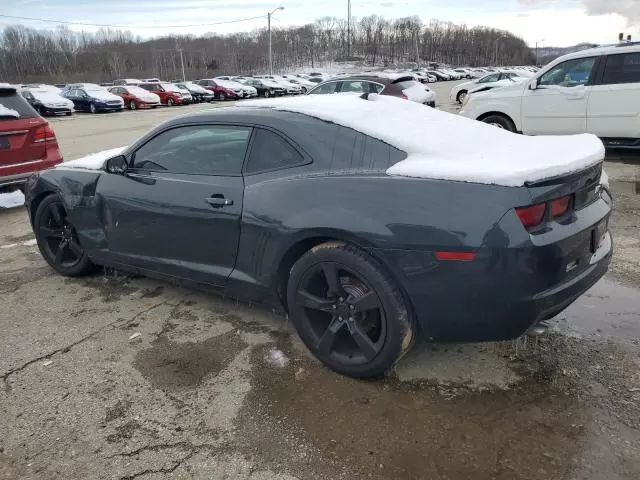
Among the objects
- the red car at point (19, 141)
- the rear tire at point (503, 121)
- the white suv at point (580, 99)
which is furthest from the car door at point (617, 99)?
the red car at point (19, 141)

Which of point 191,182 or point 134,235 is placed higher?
point 191,182

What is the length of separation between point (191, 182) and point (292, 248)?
3.08ft

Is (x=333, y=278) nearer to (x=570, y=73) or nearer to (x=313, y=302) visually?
(x=313, y=302)

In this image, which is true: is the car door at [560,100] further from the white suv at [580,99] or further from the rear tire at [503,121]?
the rear tire at [503,121]

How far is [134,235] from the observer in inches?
154

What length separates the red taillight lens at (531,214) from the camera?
8.04 ft

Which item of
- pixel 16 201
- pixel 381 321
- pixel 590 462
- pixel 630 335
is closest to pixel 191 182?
pixel 381 321

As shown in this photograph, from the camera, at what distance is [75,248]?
4.57 meters

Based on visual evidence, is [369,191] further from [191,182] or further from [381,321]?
[191,182]

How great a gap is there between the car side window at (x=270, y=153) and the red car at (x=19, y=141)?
4.78 meters

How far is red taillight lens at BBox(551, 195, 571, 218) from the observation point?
8.46ft

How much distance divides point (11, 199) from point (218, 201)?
5.60m

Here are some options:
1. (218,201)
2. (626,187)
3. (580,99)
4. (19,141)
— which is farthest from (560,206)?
(580,99)

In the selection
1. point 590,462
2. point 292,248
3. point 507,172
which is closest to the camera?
point 590,462
